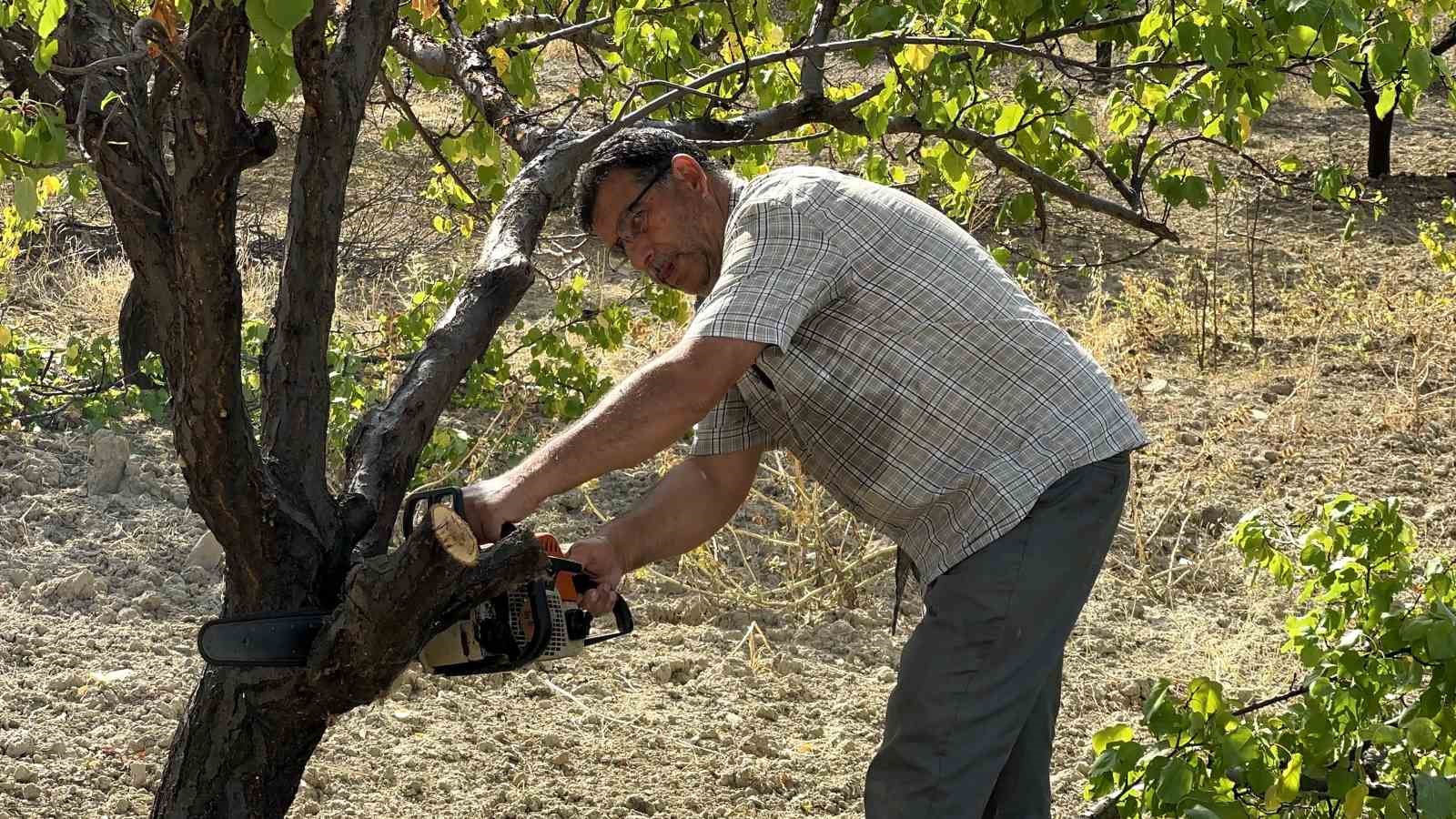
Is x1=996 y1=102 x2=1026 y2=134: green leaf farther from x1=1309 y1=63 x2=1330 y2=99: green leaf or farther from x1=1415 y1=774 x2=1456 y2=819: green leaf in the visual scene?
x1=1415 y1=774 x2=1456 y2=819: green leaf

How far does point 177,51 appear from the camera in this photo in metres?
2.20

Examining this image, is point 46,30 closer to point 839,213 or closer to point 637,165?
point 637,165

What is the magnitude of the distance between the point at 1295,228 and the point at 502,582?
882 centimetres

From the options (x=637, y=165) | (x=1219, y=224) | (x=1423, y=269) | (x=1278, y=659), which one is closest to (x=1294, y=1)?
(x=637, y=165)

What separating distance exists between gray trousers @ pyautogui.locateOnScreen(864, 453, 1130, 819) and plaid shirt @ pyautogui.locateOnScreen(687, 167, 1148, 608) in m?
0.05

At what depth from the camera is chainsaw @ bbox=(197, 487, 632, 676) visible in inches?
91.8

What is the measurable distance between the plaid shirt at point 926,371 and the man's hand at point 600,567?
0.44 m

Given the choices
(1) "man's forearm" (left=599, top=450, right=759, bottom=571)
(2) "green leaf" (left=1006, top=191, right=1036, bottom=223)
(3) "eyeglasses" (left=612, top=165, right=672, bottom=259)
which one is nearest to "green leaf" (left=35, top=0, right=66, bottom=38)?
(3) "eyeglasses" (left=612, top=165, right=672, bottom=259)

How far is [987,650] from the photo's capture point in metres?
2.71

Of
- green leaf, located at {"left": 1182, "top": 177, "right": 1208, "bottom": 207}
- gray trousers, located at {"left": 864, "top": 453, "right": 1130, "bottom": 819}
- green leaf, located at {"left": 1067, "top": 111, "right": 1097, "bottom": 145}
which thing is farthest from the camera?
green leaf, located at {"left": 1182, "top": 177, "right": 1208, "bottom": 207}

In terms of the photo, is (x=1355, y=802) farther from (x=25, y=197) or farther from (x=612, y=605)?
(x=25, y=197)

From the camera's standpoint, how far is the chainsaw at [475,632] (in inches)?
91.8

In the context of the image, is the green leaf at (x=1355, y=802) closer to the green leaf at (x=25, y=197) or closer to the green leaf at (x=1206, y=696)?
the green leaf at (x=1206, y=696)

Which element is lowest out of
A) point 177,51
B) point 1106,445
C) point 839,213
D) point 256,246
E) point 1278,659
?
point 1278,659
